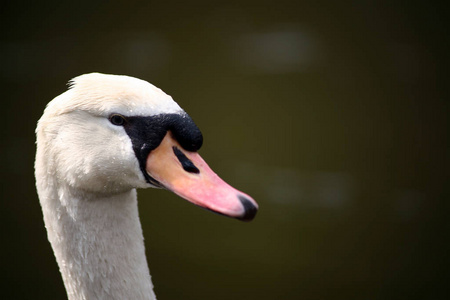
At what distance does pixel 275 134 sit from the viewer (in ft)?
7.99

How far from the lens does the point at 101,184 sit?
99cm

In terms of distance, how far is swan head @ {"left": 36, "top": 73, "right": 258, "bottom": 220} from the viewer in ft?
3.02

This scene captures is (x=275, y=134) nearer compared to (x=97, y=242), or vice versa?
(x=97, y=242)

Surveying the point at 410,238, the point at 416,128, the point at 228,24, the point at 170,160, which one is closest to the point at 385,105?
the point at 416,128

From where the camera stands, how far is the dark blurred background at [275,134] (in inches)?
89.0

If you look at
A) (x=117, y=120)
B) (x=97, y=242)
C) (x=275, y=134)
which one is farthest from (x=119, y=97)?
(x=275, y=134)

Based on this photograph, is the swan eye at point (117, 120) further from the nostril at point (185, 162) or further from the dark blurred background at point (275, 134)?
the dark blurred background at point (275, 134)

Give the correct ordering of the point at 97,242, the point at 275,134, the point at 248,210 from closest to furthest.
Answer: the point at 248,210
the point at 97,242
the point at 275,134

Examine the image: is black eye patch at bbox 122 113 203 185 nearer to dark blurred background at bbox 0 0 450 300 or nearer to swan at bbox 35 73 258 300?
swan at bbox 35 73 258 300

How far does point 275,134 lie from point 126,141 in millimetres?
1564

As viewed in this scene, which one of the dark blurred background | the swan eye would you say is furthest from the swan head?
the dark blurred background

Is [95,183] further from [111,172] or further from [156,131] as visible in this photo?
[156,131]

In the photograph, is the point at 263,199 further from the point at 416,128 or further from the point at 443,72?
the point at 443,72

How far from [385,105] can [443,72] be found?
1.00ft
